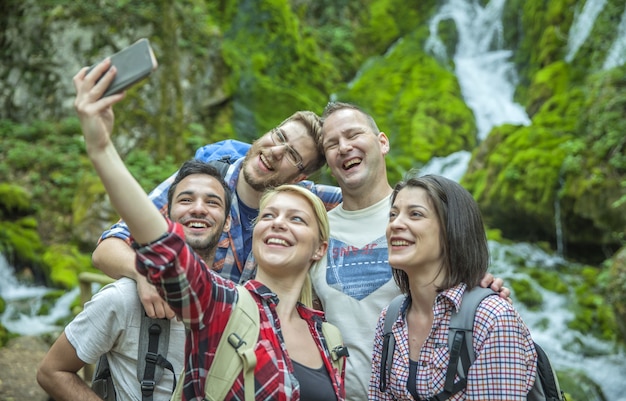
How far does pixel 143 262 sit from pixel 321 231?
3.03 feet

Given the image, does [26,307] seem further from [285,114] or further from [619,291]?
[619,291]

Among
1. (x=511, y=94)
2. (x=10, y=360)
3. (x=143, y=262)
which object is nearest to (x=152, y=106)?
(x=10, y=360)

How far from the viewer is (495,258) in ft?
34.8

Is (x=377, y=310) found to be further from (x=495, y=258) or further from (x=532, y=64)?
(x=532, y=64)

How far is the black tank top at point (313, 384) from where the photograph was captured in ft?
6.80

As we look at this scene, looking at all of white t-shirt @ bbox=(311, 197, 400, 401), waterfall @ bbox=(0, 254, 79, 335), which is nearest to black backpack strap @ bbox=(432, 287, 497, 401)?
white t-shirt @ bbox=(311, 197, 400, 401)

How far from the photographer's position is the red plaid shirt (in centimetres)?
174

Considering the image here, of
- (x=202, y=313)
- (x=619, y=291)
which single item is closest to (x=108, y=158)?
(x=202, y=313)

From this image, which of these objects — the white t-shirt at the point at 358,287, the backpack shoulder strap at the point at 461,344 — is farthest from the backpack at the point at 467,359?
the white t-shirt at the point at 358,287

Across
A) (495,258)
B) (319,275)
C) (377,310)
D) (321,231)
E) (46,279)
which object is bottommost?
(495,258)

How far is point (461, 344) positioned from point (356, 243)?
915mm

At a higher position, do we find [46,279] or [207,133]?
[207,133]

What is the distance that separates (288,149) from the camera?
3.37m

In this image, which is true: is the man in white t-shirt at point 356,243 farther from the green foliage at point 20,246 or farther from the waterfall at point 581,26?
the waterfall at point 581,26
